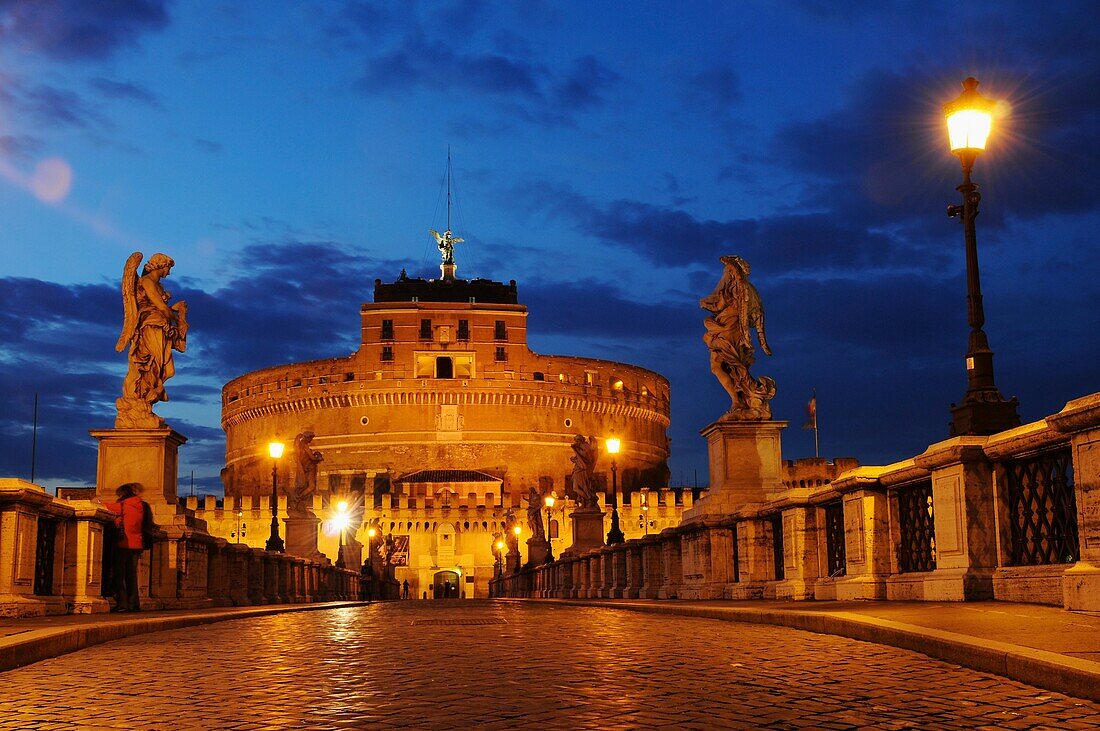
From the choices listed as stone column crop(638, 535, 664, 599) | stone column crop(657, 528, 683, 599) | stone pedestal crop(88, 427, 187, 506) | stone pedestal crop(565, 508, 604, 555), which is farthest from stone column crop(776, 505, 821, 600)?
stone pedestal crop(565, 508, 604, 555)

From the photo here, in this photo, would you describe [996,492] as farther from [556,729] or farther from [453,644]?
[556,729]

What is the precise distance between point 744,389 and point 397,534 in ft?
208

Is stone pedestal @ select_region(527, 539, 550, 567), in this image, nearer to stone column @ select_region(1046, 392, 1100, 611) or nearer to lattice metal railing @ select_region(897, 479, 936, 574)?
lattice metal railing @ select_region(897, 479, 936, 574)

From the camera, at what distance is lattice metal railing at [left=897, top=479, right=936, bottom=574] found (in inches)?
410

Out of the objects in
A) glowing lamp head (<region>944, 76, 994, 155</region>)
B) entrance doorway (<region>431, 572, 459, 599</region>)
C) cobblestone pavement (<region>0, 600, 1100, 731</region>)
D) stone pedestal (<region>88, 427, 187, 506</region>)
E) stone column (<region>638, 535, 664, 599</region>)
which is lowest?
entrance doorway (<region>431, 572, 459, 599</region>)

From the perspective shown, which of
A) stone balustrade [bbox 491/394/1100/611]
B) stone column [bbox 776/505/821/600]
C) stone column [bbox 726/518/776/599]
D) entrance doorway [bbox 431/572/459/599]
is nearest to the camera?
stone balustrade [bbox 491/394/1100/611]

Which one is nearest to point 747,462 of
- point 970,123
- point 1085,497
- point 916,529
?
point 916,529

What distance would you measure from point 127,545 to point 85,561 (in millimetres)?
445

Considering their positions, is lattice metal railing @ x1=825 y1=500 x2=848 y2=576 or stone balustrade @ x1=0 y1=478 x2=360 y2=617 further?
lattice metal railing @ x1=825 y1=500 x2=848 y2=576

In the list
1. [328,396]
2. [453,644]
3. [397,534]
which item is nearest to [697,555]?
[453,644]

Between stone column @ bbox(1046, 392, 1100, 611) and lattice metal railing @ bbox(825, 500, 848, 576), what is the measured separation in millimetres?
4727

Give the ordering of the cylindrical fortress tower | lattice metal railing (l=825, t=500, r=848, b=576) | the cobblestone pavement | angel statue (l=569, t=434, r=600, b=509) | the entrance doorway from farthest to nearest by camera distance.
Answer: the cylindrical fortress tower
the entrance doorway
angel statue (l=569, t=434, r=600, b=509)
lattice metal railing (l=825, t=500, r=848, b=576)
the cobblestone pavement

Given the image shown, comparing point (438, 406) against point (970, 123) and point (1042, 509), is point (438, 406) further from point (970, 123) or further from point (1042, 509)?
point (1042, 509)

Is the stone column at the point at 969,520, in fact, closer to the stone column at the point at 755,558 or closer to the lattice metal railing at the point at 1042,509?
the lattice metal railing at the point at 1042,509
